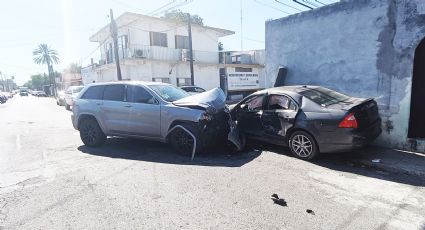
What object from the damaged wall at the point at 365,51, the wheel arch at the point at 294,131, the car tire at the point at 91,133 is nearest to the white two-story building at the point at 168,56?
the car tire at the point at 91,133

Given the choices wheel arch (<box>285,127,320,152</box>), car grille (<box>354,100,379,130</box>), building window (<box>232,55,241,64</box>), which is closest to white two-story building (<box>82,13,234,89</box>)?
building window (<box>232,55,241,64</box>)

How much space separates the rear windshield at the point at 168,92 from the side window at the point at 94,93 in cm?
163

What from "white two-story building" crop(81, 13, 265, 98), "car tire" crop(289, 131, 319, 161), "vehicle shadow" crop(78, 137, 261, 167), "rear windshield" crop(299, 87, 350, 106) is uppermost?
"white two-story building" crop(81, 13, 265, 98)

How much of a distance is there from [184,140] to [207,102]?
1.02 meters

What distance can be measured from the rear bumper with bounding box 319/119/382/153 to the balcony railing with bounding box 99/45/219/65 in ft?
60.7

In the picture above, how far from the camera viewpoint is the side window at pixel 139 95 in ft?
22.0

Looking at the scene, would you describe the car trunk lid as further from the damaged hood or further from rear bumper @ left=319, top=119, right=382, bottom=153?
the damaged hood

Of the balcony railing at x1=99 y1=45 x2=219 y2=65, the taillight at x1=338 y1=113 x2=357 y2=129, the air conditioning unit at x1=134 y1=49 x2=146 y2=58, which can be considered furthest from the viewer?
the balcony railing at x1=99 y1=45 x2=219 y2=65

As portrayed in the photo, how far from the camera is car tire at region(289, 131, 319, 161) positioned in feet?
18.6

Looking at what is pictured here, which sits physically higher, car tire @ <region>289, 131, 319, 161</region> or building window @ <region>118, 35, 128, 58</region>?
building window @ <region>118, 35, 128, 58</region>

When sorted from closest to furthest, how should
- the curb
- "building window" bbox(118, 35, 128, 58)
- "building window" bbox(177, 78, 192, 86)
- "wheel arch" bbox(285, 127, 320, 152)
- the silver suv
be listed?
1. the curb
2. "wheel arch" bbox(285, 127, 320, 152)
3. the silver suv
4. "building window" bbox(118, 35, 128, 58)
5. "building window" bbox(177, 78, 192, 86)

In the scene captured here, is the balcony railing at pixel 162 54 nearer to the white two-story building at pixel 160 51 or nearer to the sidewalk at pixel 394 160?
the white two-story building at pixel 160 51

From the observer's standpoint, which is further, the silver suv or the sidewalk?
the silver suv

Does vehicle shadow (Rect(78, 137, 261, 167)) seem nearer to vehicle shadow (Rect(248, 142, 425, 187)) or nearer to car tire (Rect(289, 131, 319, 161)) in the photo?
car tire (Rect(289, 131, 319, 161))
